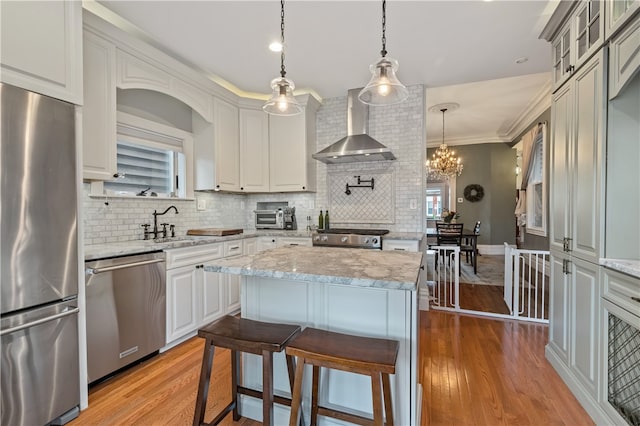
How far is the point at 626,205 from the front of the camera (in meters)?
1.67

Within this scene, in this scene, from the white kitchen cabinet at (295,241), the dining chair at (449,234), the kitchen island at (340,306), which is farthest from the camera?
the dining chair at (449,234)

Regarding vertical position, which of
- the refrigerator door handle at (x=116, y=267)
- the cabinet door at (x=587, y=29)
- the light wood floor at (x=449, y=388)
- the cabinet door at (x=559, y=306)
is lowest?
the light wood floor at (x=449, y=388)

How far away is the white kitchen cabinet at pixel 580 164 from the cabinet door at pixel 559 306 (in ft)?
0.45

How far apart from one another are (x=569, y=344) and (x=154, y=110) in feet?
13.6

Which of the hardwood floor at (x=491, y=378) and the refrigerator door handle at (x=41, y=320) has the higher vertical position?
the refrigerator door handle at (x=41, y=320)

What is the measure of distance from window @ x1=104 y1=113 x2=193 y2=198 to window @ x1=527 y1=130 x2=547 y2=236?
18.4ft

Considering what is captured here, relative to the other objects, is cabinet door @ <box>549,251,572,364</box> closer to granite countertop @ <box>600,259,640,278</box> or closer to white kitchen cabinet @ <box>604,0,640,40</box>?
granite countertop @ <box>600,259,640,278</box>

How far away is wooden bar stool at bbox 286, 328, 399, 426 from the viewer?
3.75ft

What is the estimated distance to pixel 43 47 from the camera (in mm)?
1600

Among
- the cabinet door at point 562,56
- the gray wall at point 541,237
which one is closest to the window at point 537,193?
the gray wall at point 541,237

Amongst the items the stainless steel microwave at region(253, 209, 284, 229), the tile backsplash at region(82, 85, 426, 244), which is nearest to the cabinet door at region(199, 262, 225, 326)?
the tile backsplash at region(82, 85, 426, 244)

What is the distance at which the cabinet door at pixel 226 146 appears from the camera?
3523 millimetres

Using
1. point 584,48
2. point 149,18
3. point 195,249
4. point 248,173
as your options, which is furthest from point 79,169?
point 584,48

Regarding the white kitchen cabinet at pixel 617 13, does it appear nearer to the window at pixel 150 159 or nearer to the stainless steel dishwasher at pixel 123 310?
the stainless steel dishwasher at pixel 123 310
